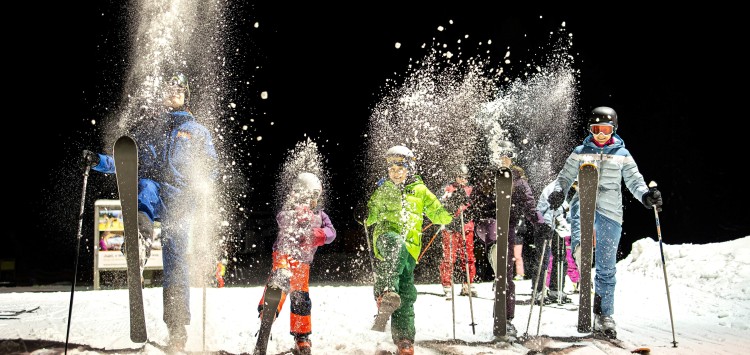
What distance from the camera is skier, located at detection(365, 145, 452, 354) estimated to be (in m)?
4.66

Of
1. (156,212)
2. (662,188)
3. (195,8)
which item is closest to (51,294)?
(156,212)

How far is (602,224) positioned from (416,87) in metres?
2.46

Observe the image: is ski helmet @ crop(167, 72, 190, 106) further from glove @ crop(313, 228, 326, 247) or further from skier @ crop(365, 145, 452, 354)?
skier @ crop(365, 145, 452, 354)

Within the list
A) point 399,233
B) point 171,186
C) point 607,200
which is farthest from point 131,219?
point 607,200

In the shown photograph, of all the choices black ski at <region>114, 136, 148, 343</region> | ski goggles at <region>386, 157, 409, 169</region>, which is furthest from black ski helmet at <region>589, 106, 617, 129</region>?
black ski at <region>114, 136, 148, 343</region>

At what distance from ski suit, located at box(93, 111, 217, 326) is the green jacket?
1.37 m

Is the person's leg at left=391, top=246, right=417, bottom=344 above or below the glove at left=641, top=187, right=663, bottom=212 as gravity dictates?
below

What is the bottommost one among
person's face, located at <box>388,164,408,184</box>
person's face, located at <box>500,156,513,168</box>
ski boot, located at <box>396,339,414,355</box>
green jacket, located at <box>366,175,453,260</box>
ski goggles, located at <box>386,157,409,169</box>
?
ski boot, located at <box>396,339,414,355</box>

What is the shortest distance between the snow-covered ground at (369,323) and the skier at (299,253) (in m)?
0.28

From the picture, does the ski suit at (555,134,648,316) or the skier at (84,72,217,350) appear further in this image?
the ski suit at (555,134,648,316)

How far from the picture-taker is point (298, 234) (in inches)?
179

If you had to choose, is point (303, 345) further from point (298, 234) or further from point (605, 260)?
point (605, 260)

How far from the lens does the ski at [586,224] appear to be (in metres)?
5.32

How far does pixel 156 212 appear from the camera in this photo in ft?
15.1
